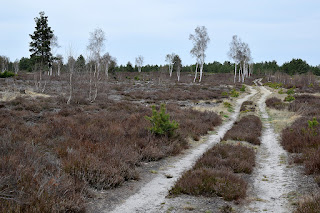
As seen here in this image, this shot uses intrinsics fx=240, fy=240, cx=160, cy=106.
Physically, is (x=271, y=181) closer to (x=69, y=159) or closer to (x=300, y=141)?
(x=300, y=141)

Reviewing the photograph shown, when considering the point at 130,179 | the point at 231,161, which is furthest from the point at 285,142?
the point at 130,179

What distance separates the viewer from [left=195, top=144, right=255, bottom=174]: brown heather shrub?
25.2ft

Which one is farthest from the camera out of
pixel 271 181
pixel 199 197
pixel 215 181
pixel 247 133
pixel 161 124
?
pixel 247 133

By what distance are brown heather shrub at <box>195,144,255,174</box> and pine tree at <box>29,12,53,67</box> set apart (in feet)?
98.6

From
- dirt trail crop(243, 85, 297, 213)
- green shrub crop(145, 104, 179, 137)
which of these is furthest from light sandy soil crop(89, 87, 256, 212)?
green shrub crop(145, 104, 179, 137)

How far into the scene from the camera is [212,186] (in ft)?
19.1

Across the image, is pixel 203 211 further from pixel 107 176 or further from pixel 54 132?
pixel 54 132

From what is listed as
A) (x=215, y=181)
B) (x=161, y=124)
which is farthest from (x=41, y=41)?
(x=215, y=181)

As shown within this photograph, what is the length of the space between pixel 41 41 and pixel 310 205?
115 ft

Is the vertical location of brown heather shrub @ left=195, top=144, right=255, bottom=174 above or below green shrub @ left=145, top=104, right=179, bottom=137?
below

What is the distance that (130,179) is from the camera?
22.7 ft

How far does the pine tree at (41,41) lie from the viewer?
31.8m

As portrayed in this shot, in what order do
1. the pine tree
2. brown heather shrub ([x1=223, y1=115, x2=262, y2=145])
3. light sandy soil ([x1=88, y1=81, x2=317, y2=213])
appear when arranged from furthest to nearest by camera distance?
the pine tree < brown heather shrub ([x1=223, y1=115, x2=262, y2=145]) < light sandy soil ([x1=88, y1=81, x2=317, y2=213])

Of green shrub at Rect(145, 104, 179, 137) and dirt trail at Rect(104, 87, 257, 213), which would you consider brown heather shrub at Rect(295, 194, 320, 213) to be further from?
green shrub at Rect(145, 104, 179, 137)
